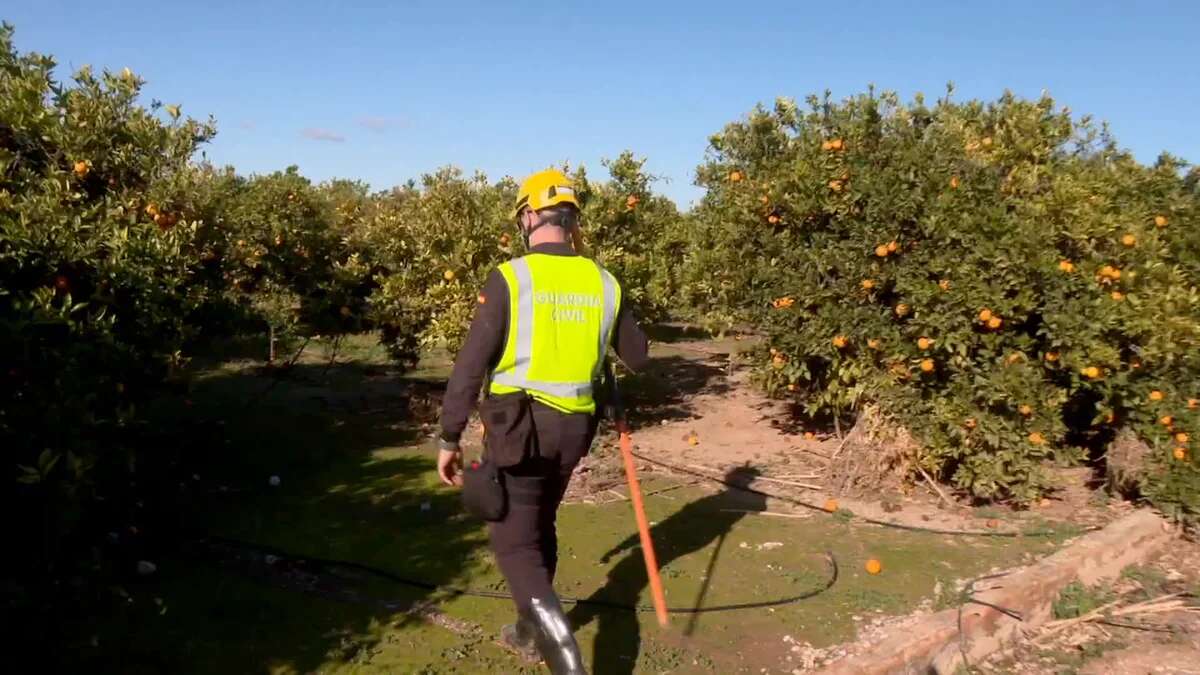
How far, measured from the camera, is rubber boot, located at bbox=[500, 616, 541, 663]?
4.16 meters

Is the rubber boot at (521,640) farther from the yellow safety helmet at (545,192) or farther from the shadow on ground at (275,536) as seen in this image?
the yellow safety helmet at (545,192)

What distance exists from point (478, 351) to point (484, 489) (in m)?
0.58

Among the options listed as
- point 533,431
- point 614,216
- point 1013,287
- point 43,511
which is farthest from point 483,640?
point 614,216

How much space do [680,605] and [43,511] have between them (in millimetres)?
3108

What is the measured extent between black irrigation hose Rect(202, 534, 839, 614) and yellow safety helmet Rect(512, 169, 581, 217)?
7.17ft

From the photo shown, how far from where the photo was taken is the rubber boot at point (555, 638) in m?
3.56

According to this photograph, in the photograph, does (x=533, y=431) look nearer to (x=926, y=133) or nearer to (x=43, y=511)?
(x=43, y=511)

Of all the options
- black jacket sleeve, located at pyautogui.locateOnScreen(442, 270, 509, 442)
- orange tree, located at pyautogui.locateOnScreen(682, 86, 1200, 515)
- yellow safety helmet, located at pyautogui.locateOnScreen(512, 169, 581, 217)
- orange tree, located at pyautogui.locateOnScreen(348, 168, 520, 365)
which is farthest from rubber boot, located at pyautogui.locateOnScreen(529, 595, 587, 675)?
orange tree, located at pyautogui.locateOnScreen(348, 168, 520, 365)

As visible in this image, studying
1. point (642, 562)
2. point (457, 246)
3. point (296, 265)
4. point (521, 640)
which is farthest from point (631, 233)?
point (521, 640)

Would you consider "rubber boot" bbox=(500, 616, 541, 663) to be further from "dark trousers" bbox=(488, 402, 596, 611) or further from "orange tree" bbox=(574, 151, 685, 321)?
"orange tree" bbox=(574, 151, 685, 321)

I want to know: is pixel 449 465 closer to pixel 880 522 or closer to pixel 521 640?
pixel 521 640

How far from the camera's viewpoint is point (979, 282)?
6.44 meters

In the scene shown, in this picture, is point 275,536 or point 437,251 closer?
point 275,536

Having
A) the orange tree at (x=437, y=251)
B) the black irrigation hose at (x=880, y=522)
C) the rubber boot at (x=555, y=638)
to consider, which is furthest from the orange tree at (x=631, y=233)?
the rubber boot at (x=555, y=638)
